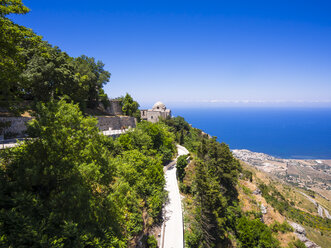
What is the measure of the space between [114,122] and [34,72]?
14.6 m

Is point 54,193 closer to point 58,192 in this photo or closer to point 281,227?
point 58,192

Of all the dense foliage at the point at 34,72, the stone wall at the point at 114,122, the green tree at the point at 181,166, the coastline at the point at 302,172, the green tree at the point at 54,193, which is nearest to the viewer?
the green tree at the point at 54,193

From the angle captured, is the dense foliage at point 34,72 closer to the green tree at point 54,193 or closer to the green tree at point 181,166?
the green tree at point 54,193

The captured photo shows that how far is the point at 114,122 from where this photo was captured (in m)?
30.7

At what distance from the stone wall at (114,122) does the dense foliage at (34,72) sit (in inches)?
158

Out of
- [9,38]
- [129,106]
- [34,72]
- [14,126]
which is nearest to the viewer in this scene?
[9,38]

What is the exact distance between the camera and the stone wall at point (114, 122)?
92.6 feet

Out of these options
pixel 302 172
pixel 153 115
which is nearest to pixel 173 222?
pixel 153 115

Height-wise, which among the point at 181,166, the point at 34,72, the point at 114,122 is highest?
the point at 34,72

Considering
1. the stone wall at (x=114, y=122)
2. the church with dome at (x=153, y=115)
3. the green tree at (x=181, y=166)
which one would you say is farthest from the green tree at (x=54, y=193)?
the church with dome at (x=153, y=115)

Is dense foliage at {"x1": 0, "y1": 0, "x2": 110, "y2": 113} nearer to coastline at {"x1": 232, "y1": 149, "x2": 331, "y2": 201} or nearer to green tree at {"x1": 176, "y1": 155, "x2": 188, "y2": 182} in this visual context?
green tree at {"x1": 176, "y1": 155, "x2": 188, "y2": 182}

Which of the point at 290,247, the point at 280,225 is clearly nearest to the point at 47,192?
the point at 290,247

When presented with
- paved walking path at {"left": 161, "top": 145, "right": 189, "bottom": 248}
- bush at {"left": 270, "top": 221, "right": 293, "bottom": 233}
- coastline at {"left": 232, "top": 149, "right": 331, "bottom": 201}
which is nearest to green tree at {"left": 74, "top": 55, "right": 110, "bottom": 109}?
paved walking path at {"left": 161, "top": 145, "right": 189, "bottom": 248}

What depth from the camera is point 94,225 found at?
7.34 m
